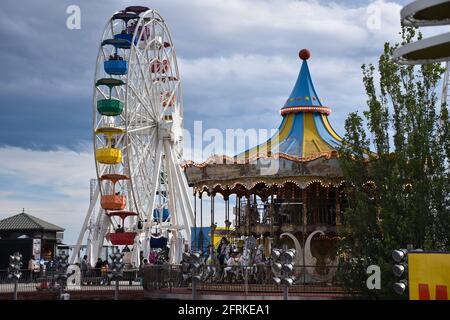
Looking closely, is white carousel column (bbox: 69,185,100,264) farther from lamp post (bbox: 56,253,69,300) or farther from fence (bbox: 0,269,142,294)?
lamp post (bbox: 56,253,69,300)

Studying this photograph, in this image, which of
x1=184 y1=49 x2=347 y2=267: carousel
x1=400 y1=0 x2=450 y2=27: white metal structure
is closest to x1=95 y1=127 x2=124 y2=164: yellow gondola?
x1=184 y1=49 x2=347 y2=267: carousel

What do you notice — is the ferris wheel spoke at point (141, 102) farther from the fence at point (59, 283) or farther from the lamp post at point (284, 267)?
the lamp post at point (284, 267)

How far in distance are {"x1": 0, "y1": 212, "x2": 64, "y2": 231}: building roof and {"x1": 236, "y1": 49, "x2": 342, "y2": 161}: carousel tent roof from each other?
19209 millimetres

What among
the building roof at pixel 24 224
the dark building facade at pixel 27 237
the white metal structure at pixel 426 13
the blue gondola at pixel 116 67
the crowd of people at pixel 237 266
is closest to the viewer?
the white metal structure at pixel 426 13

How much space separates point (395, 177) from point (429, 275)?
822 centimetres

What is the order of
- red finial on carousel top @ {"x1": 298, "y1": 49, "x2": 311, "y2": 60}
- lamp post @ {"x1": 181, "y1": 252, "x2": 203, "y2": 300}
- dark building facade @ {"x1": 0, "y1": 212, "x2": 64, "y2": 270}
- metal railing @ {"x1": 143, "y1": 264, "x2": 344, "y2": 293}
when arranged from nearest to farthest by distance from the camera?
lamp post @ {"x1": 181, "y1": 252, "x2": 203, "y2": 300} → metal railing @ {"x1": 143, "y1": 264, "x2": 344, "y2": 293} → red finial on carousel top @ {"x1": 298, "y1": 49, "x2": 311, "y2": 60} → dark building facade @ {"x1": 0, "y1": 212, "x2": 64, "y2": 270}

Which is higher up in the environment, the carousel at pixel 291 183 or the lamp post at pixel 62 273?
the carousel at pixel 291 183

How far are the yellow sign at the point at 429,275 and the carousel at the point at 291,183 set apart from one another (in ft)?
37.7

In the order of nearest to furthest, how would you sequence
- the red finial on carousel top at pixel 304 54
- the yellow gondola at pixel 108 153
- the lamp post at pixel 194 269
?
the lamp post at pixel 194 269, the red finial on carousel top at pixel 304 54, the yellow gondola at pixel 108 153

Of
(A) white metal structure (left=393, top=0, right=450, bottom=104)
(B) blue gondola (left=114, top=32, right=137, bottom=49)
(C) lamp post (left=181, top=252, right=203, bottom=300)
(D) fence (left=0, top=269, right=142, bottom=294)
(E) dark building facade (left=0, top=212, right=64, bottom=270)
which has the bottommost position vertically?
(D) fence (left=0, top=269, right=142, bottom=294)

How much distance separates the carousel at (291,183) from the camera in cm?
2703

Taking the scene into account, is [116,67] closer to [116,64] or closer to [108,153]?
[116,64]

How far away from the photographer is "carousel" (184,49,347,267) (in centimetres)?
2703

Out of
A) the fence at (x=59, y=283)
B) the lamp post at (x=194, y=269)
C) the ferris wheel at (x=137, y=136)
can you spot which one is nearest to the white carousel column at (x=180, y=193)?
the ferris wheel at (x=137, y=136)
